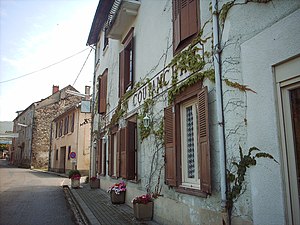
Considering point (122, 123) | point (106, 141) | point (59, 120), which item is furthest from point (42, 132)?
point (122, 123)

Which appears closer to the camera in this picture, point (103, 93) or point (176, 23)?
point (176, 23)

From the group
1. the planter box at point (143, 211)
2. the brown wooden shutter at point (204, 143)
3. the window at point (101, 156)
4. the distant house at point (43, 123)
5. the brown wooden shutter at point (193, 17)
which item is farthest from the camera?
the distant house at point (43, 123)

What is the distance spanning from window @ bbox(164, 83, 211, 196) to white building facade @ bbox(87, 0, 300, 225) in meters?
0.02

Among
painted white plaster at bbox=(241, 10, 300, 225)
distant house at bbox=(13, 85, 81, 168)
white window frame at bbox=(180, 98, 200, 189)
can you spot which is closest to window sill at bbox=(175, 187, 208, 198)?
white window frame at bbox=(180, 98, 200, 189)

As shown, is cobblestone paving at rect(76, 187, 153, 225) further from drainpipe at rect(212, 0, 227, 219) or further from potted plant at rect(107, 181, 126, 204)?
drainpipe at rect(212, 0, 227, 219)

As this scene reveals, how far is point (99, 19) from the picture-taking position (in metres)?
14.5

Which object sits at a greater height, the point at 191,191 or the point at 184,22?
the point at 184,22

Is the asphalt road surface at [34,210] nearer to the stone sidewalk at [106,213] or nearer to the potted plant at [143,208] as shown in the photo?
the stone sidewalk at [106,213]

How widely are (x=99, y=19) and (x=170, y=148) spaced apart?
1072 centimetres

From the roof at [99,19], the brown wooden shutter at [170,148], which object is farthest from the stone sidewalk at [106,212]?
the roof at [99,19]

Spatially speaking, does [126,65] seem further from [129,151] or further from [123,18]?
[129,151]

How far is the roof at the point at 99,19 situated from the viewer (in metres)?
12.9

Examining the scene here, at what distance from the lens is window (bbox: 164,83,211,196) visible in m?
5.17

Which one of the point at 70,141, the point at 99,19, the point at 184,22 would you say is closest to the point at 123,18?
the point at 184,22
